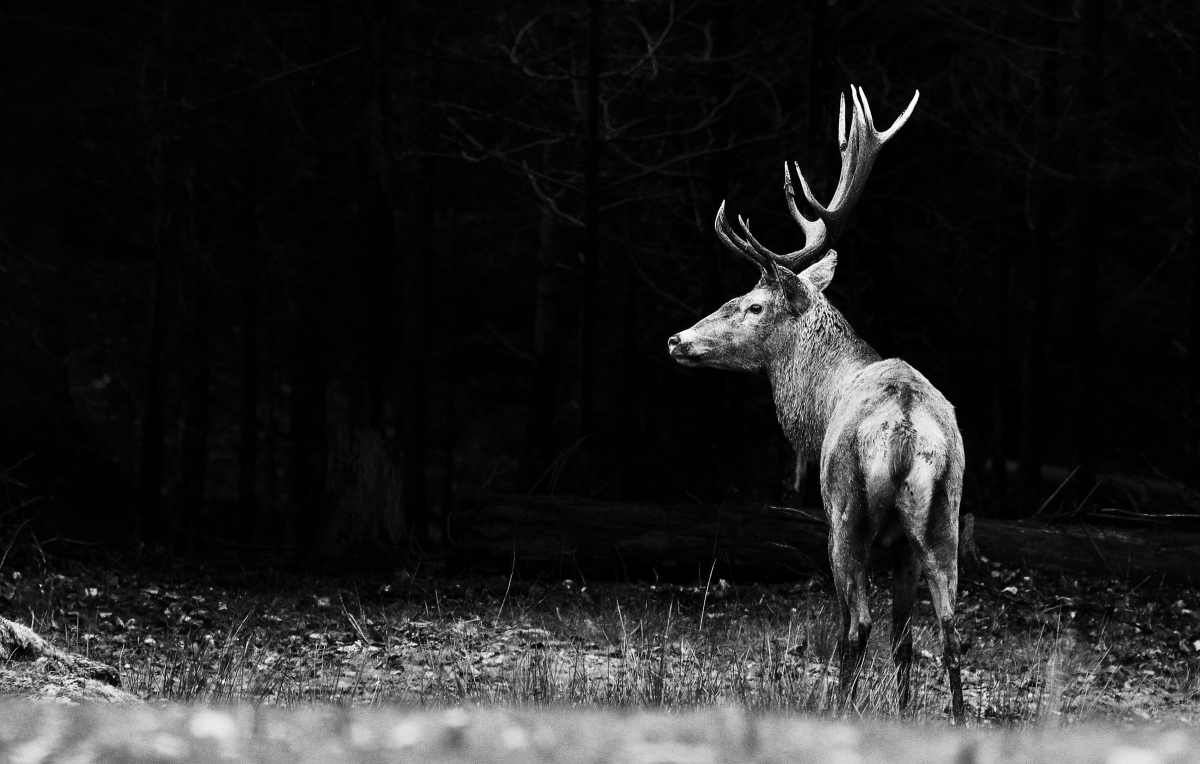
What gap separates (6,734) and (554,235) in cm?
1416

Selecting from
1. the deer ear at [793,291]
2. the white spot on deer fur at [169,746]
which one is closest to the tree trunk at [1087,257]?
the deer ear at [793,291]

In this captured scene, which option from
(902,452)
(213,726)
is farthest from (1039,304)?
(213,726)

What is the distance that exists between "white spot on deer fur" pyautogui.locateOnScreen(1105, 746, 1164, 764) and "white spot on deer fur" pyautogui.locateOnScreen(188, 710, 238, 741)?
93.4 inches

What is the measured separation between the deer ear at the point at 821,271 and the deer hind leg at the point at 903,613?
197 cm

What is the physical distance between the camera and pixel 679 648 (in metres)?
7.41

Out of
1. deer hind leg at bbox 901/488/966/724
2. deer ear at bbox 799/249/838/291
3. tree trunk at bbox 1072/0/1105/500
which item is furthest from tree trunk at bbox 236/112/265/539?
deer hind leg at bbox 901/488/966/724

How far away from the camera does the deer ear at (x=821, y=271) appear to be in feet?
26.4

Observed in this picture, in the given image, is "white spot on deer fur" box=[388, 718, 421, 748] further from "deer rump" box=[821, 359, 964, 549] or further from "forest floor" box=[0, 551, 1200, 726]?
"deer rump" box=[821, 359, 964, 549]

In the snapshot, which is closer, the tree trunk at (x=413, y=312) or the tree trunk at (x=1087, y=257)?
the tree trunk at (x=413, y=312)

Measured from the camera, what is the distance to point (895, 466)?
20.1 feet

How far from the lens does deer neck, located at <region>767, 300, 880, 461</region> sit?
7344 millimetres

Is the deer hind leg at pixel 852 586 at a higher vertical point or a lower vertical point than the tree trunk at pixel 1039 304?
lower

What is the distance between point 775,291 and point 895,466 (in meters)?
1.86

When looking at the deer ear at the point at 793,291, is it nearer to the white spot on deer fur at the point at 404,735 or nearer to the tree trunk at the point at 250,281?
the white spot on deer fur at the point at 404,735
